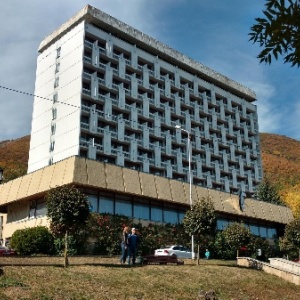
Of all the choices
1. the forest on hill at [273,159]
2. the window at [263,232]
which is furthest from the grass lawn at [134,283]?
the forest on hill at [273,159]

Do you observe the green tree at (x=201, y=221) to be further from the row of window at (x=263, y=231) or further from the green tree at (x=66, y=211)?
the row of window at (x=263, y=231)

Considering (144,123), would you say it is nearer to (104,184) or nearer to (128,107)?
(128,107)

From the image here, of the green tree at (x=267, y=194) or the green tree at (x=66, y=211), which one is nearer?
the green tree at (x=66, y=211)

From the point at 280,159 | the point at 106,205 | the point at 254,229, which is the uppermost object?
the point at 280,159

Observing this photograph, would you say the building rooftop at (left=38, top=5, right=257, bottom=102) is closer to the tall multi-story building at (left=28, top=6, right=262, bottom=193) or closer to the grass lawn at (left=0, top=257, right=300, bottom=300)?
the tall multi-story building at (left=28, top=6, right=262, bottom=193)

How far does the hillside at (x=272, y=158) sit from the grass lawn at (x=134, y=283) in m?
82.1

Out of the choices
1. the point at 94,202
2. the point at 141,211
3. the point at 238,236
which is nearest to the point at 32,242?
the point at 94,202

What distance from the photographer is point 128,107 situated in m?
70.0

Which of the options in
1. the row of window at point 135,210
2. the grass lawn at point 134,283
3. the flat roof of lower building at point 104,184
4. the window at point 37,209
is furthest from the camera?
the window at point 37,209

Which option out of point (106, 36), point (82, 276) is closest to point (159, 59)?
point (106, 36)

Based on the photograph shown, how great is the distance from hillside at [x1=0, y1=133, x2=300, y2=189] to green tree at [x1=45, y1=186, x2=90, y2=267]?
78574mm

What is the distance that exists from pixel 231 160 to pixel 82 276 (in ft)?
226

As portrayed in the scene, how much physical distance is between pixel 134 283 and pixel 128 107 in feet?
174

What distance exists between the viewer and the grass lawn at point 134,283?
15.5 metres
